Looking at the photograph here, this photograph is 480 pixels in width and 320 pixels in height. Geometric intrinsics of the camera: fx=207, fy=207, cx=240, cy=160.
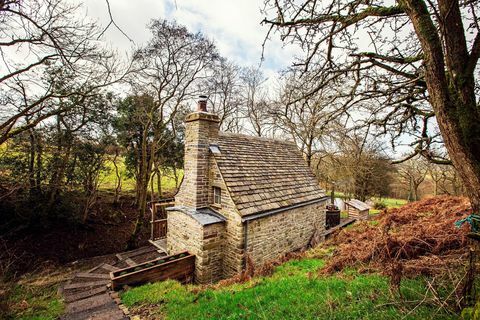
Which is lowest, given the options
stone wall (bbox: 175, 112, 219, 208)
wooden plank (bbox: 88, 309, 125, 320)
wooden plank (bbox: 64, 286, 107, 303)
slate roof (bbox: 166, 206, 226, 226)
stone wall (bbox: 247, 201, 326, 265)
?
wooden plank (bbox: 64, 286, 107, 303)

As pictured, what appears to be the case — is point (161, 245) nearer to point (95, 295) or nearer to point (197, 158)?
point (95, 295)

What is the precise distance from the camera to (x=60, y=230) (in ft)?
41.3

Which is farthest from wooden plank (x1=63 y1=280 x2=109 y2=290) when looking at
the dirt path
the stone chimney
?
the stone chimney

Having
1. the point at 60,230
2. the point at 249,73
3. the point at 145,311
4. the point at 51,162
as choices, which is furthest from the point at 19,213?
the point at 249,73

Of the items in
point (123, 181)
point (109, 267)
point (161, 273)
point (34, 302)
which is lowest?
point (109, 267)

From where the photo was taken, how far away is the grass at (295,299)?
116 inches

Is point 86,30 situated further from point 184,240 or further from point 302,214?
point 302,214

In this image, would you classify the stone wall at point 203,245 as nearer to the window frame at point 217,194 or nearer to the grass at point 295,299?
the window frame at point 217,194

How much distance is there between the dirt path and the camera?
5.55 meters

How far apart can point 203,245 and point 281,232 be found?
355 cm

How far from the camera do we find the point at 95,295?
22.7 feet

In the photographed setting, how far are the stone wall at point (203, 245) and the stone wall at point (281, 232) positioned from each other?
123 centimetres

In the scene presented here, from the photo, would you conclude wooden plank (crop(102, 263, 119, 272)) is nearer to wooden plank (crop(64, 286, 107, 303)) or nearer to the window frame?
wooden plank (crop(64, 286, 107, 303))

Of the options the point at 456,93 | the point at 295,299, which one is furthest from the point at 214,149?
the point at 456,93
